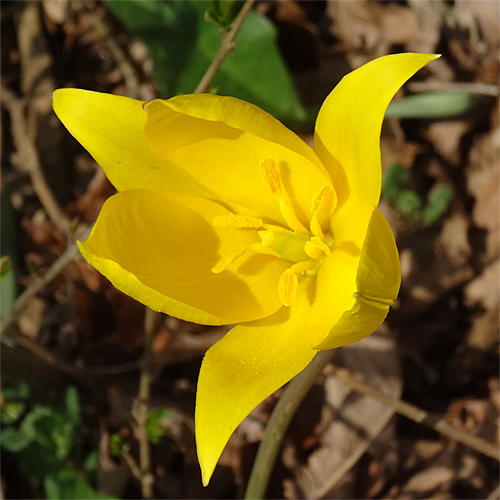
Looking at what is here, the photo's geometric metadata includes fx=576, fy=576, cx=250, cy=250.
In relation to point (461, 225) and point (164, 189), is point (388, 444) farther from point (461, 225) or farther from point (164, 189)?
point (164, 189)

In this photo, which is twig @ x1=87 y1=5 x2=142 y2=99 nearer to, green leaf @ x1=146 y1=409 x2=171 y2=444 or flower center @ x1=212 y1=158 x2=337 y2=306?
flower center @ x1=212 y1=158 x2=337 y2=306

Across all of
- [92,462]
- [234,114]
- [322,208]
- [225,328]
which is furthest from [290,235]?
[92,462]

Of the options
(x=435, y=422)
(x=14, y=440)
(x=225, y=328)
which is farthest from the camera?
(x=225, y=328)

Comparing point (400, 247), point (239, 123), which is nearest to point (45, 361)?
point (239, 123)

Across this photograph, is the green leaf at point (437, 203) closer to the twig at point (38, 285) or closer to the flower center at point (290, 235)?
the flower center at point (290, 235)

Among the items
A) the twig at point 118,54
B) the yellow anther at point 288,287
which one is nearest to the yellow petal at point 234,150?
the yellow anther at point 288,287

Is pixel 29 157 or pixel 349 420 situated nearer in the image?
pixel 349 420

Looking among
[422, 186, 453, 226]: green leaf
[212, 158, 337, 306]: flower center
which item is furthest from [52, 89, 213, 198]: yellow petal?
[422, 186, 453, 226]: green leaf

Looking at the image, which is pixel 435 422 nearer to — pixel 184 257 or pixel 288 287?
pixel 288 287

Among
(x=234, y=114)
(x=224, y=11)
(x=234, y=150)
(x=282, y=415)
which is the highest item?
(x=224, y=11)
